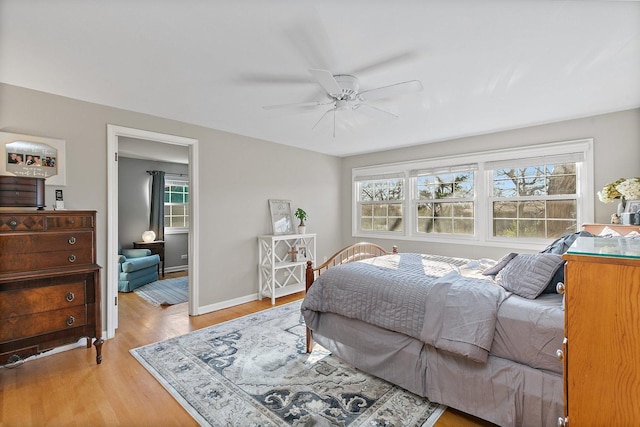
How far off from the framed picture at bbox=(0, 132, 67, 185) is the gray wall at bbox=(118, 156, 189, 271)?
11.2 feet

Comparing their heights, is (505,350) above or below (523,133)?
below

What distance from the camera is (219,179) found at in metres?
3.90

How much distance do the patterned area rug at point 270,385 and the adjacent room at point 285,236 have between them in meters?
0.02

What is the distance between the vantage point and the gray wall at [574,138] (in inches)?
122

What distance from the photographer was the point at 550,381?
5.15 ft

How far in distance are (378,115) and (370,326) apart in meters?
2.23

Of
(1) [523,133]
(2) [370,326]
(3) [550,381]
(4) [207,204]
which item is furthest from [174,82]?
(1) [523,133]

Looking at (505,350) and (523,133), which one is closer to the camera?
(505,350)

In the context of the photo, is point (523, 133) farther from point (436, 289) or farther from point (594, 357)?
point (594, 357)

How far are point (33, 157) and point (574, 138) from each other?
5504 mm

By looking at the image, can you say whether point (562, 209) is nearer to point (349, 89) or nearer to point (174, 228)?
point (349, 89)

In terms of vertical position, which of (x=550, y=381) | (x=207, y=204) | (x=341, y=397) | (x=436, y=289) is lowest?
(x=341, y=397)

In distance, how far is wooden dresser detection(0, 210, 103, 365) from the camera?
7.03 ft

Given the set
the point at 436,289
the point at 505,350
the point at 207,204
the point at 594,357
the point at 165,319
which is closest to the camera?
the point at 594,357
